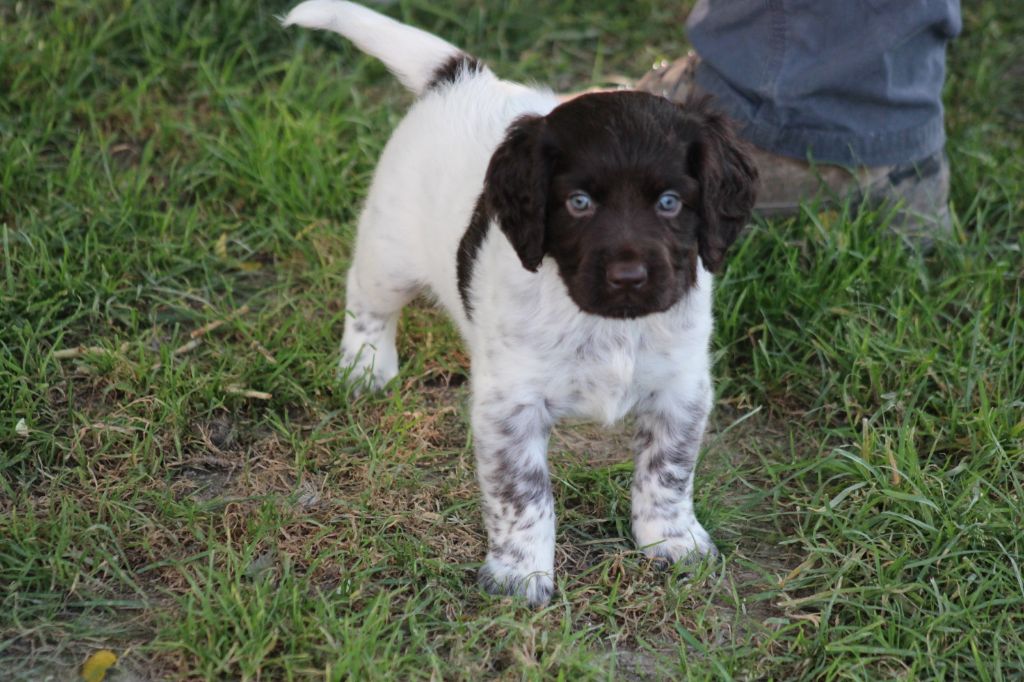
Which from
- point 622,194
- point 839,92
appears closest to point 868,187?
point 839,92

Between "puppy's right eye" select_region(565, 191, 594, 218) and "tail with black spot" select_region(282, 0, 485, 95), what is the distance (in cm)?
103

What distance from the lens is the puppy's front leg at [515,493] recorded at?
3.09 m

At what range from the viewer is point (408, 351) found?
4.20 m

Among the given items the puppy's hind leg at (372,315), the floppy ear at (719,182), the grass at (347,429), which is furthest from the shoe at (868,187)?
the floppy ear at (719,182)

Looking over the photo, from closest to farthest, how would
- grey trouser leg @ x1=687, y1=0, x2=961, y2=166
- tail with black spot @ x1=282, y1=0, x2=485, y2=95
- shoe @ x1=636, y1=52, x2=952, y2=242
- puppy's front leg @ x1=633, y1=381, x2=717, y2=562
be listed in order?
puppy's front leg @ x1=633, y1=381, x2=717, y2=562
tail with black spot @ x1=282, y1=0, x2=485, y2=95
grey trouser leg @ x1=687, y1=0, x2=961, y2=166
shoe @ x1=636, y1=52, x2=952, y2=242

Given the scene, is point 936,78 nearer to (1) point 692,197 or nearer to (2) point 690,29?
(2) point 690,29

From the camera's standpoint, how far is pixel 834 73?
14.2 feet

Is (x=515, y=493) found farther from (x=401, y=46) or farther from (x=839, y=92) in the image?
(x=839, y=92)

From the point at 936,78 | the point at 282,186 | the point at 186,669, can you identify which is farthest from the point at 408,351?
the point at 936,78

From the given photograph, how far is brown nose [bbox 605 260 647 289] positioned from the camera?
2725 millimetres

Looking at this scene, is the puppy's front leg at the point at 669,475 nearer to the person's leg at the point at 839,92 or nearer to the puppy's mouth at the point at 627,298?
the puppy's mouth at the point at 627,298

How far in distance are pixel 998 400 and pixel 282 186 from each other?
2645 mm

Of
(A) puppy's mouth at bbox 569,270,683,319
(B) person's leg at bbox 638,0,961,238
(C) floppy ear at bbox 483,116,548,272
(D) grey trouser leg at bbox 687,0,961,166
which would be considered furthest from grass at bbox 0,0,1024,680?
(C) floppy ear at bbox 483,116,548,272

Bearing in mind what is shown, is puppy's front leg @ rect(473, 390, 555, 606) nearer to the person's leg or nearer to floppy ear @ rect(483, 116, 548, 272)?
floppy ear @ rect(483, 116, 548, 272)
